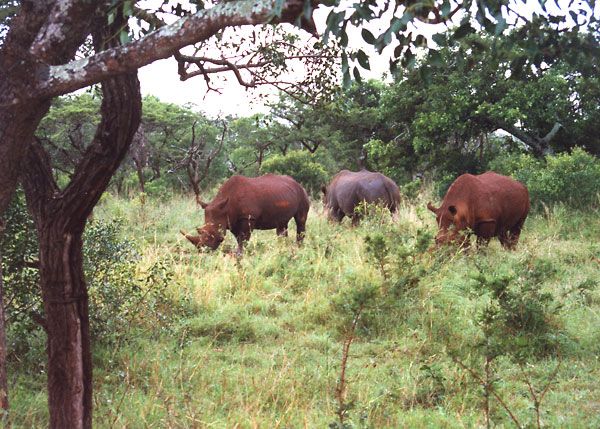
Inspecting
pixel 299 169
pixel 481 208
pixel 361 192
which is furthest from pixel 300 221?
pixel 299 169

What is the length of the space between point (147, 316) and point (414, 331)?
241 centimetres

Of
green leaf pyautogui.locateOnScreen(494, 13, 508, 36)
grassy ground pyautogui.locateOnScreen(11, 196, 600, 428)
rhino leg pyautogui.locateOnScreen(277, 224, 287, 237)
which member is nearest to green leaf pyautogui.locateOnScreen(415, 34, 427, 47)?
green leaf pyautogui.locateOnScreen(494, 13, 508, 36)

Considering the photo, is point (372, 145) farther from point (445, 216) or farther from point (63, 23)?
point (63, 23)

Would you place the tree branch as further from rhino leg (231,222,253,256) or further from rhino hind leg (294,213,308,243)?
rhino hind leg (294,213,308,243)

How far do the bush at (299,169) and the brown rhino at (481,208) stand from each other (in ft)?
37.1

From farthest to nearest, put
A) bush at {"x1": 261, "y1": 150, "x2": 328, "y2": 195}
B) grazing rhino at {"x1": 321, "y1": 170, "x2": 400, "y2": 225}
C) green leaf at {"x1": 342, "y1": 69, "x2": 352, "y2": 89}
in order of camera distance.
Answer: bush at {"x1": 261, "y1": 150, "x2": 328, "y2": 195}
grazing rhino at {"x1": 321, "y1": 170, "x2": 400, "y2": 225}
green leaf at {"x1": 342, "y1": 69, "x2": 352, "y2": 89}

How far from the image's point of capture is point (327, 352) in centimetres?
592

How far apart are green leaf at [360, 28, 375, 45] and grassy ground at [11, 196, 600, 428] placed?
1681 millimetres

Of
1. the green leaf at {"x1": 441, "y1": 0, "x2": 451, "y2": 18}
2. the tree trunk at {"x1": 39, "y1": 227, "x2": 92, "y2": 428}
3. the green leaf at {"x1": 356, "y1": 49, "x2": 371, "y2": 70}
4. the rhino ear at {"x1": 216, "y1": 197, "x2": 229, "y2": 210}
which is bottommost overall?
the rhino ear at {"x1": 216, "y1": 197, "x2": 229, "y2": 210}

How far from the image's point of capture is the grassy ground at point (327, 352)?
4.50m

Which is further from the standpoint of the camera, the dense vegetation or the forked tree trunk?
the dense vegetation

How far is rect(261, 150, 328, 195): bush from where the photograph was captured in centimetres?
2178

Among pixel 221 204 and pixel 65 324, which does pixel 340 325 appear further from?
pixel 221 204

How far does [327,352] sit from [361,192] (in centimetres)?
840
